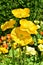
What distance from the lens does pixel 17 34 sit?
6.11 feet

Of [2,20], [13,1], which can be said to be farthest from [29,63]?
[13,1]

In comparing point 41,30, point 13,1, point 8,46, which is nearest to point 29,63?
point 8,46

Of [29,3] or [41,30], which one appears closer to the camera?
[41,30]

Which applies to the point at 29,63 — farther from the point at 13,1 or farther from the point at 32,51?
Answer: the point at 13,1

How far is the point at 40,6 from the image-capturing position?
4.94 m

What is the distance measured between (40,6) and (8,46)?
1204mm

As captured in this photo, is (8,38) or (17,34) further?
(8,38)

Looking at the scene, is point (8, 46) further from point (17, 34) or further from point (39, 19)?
point (17, 34)

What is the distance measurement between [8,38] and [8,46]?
14cm

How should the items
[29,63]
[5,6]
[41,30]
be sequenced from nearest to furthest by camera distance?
[29,63], [41,30], [5,6]

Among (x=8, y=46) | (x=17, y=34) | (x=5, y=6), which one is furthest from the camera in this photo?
(x=5, y=6)

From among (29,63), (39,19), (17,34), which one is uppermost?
(17,34)

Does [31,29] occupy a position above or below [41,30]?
above

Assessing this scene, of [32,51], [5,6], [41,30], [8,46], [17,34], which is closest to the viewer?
[17,34]
